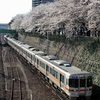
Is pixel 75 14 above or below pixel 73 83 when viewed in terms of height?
above

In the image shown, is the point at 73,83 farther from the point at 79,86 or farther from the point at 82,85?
the point at 82,85

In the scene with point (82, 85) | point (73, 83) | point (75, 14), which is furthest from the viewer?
point (75, 14)

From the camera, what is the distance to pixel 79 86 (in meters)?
15.2

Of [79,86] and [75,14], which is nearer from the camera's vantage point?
[79,86]

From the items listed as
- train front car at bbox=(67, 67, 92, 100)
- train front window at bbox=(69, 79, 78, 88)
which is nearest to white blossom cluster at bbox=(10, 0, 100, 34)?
train front car at bbox=(67, 67, 92, 100)

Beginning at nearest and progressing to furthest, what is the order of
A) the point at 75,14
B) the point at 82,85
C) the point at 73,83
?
the point at 73,83, the point at 82,85, the point at 75,14

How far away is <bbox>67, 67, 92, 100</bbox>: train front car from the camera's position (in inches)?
595

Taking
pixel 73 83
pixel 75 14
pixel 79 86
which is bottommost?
pixel 79 86

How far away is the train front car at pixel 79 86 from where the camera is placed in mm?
15125

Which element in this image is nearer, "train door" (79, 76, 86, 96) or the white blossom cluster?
"train door" (79, 76, 86, 96)

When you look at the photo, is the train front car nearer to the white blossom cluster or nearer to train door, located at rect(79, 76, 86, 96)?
train door, located at rect(79, 76, 86, 96)

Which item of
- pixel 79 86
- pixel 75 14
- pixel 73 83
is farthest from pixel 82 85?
pixel 75 14

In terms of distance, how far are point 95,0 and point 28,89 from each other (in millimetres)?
10779

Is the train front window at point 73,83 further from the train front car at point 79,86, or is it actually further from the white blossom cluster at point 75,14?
the white blossom cluster at point 75,14
